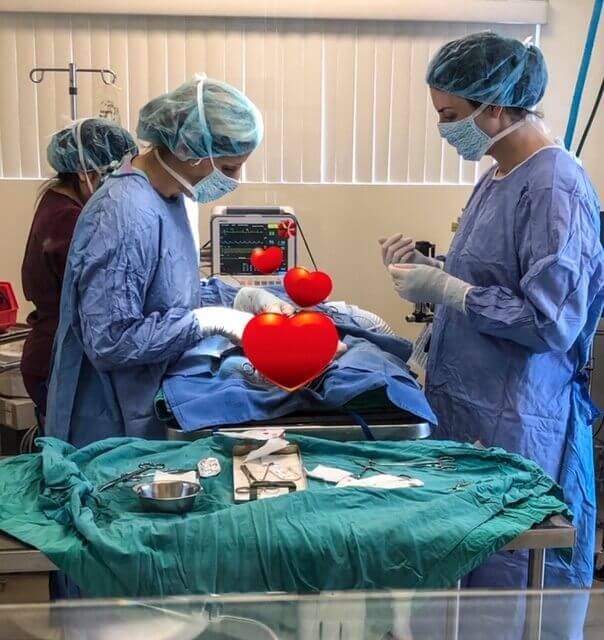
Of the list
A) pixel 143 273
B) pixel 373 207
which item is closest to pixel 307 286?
pixel 143 273

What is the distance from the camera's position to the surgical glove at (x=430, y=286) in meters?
1.80

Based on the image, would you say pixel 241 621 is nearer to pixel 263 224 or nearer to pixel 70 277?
pixel 70 277

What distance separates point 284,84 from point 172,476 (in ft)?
8.31

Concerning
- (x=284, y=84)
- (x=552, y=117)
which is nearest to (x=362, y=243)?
(x=284, y=84)

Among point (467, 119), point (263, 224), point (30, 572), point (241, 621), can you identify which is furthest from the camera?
point (263, 224)

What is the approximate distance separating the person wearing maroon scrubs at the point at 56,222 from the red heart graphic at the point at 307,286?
2.18ft

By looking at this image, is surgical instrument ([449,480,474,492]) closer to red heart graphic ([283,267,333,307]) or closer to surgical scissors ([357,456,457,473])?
surgical scissors ([357,456,457,473])

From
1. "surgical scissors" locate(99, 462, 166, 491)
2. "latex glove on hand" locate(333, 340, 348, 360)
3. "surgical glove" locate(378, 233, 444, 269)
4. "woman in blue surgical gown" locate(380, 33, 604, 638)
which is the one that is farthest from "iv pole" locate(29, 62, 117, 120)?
"surgical scissors" locate(99, 462, 166, 491)

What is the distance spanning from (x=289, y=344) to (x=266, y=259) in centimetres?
145

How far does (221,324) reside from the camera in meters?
1.79

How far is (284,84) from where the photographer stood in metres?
3.47

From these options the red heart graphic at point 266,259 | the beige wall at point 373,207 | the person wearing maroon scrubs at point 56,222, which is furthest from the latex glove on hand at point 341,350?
the beige wall at point 373,207

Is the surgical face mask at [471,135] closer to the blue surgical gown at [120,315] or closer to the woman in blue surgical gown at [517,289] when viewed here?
the woman in blue surgical gown at [517,289]

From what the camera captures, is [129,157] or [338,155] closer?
[129,157]
